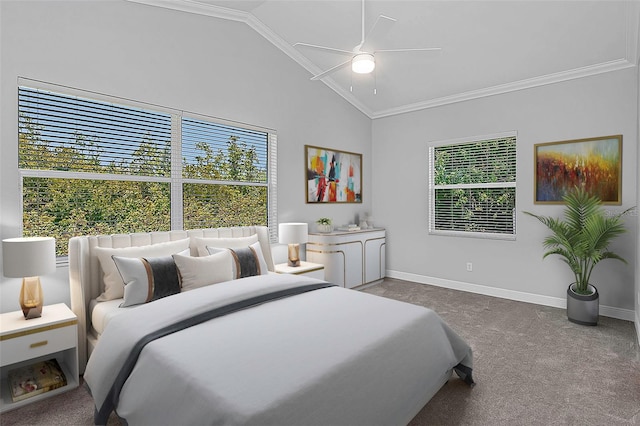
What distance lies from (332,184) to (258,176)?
4.33 feet

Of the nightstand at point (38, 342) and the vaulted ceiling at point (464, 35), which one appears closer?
the nightstand at point (38, 342)

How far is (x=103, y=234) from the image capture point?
3.11 meters

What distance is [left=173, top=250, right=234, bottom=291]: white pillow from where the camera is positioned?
2832 millimetres

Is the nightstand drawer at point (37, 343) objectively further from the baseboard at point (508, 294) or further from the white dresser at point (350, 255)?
the baseboard at point (508, 294)

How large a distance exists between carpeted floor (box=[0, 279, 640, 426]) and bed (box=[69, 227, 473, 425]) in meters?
0.20

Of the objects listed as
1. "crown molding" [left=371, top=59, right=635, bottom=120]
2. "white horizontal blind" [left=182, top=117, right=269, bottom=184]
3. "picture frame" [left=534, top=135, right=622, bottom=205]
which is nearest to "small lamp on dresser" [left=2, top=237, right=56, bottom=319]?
"white horizontal blind" [left=182, top=117, right=269, bottom=184]

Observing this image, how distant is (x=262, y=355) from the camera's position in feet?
5.53

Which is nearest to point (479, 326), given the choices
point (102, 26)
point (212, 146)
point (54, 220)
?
point (212, 146)

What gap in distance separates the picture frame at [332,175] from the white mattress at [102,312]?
2776mm

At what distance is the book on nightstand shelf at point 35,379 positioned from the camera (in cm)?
229

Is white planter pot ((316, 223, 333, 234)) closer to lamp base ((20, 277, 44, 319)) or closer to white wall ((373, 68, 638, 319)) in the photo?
white wall ((373, 68, 638, 319))

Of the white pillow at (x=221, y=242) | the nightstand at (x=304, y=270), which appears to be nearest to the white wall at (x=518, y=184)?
the nightstand at (x=304, y=270)

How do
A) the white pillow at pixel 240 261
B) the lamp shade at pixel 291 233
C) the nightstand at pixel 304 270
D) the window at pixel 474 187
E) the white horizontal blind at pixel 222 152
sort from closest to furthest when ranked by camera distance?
the white pillow at pixel 240 261
the white horizontal blind at pixel 222 152
the nightstand at pixel 304 270
the lamp shade at pixel 291 233
the window at pixel 474 187

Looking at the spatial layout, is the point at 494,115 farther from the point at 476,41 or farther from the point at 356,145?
the point at 356,145
